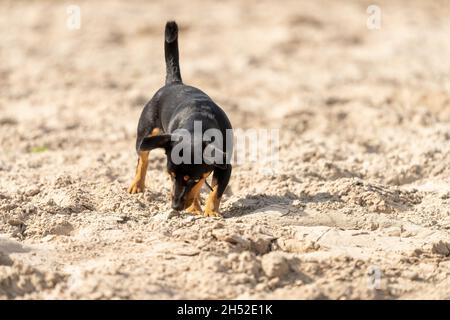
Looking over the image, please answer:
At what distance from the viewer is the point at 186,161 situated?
20.7 ft

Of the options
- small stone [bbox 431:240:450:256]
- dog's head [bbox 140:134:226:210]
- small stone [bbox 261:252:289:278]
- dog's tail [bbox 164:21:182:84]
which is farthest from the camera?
dog's tail [bbox 164:21:182:84]

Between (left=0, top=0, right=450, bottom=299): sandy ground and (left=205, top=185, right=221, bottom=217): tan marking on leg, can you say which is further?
(left=205, top=185, right=221, bottom=217): tan marking on leg

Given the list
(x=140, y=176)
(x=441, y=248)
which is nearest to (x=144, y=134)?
(x=140, y=176)

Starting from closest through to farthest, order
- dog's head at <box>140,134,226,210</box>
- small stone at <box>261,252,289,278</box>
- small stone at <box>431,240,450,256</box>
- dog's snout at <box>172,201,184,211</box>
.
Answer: small stone at <box>261,252,289,278</box>, small stone at <box>431,240,450,256</box>, dog's head at <box>140,134,226,210</box>, dog's snout at <box>172,201,184,211</box>

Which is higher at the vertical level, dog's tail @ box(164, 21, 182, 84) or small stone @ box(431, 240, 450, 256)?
dog's tail @ box(164, 21, 182, 84)

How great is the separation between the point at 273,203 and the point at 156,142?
131 cm

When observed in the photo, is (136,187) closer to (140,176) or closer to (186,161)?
(140,176)

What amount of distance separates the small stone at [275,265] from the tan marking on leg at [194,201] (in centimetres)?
104

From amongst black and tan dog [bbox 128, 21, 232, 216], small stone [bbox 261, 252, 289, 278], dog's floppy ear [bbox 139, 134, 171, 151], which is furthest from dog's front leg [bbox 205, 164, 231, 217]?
small stone [bbox 261, 252, 289, 278]

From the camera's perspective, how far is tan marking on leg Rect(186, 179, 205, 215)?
6477 mm

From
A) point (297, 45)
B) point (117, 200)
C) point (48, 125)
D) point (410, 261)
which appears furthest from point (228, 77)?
point (410, 261)

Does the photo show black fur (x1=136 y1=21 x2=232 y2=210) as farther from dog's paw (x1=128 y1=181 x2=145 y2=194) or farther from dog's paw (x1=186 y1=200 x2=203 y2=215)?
dog's paw (x1=128 y1=181 x2=145 y2=194)

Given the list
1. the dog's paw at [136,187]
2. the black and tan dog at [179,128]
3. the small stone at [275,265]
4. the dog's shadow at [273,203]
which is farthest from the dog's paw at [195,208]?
the small stone at [275,265]
